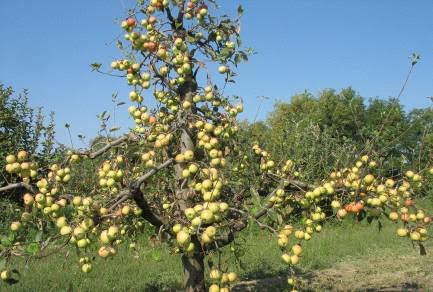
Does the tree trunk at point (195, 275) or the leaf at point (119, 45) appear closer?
the tree trunk at point (195, 275)

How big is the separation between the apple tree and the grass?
1.48 m

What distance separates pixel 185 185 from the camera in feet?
11.0

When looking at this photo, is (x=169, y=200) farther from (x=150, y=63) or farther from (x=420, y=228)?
(x=420, y=228)

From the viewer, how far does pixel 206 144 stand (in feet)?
9.56

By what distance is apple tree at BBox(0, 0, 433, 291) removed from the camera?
8.40ft

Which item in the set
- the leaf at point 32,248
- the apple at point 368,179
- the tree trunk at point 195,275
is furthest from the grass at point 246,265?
the leaf at point 32,248

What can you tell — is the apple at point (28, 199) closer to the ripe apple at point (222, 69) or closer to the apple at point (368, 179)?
the ripe apple at point (222, 69)

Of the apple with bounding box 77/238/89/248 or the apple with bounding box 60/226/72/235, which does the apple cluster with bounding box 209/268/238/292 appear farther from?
the apple with bounding box 60/226/72/235

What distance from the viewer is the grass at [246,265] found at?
5742 millimetres

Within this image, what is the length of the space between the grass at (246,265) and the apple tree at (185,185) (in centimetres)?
148

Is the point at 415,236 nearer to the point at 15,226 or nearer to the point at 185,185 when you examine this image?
the point at 185,185

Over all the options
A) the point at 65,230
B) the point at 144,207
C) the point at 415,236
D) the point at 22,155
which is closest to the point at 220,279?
the point at 144,207

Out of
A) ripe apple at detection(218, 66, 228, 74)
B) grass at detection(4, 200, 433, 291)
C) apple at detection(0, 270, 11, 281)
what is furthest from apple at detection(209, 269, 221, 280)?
grass at detection(4, 200, 433, 291)

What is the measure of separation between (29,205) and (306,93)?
1387 inches
